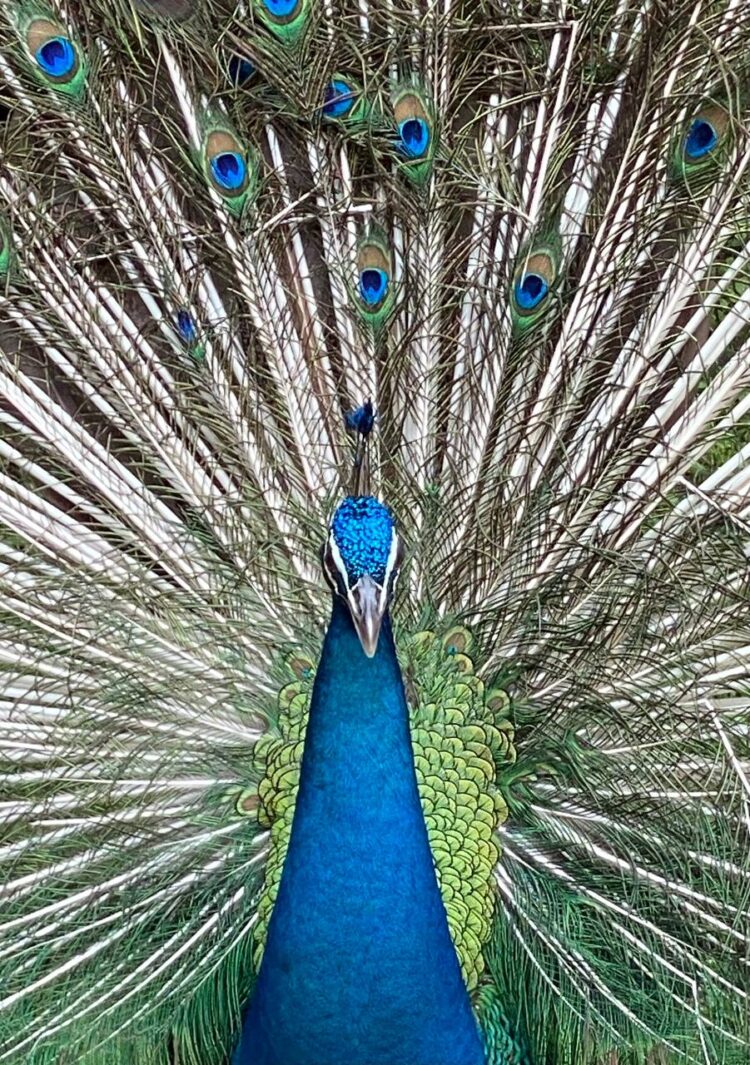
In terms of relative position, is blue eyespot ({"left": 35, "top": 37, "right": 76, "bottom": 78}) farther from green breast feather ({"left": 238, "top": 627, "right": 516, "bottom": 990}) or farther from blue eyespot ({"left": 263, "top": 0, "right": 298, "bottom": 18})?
green breast feather ({"left": 238, "top": 627, "right": 516, "bottom": 990})

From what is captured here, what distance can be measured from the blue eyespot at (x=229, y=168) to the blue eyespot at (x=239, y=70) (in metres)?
0.09

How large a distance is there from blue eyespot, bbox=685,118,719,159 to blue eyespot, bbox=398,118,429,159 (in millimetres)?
332

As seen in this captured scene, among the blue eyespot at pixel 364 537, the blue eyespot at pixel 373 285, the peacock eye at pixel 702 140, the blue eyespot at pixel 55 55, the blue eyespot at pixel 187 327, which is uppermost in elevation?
the blue eyespot at pixel 55 55

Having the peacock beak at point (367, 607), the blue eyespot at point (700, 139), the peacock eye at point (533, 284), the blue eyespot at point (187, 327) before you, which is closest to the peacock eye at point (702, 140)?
the blue eyespot at point (700, 139)

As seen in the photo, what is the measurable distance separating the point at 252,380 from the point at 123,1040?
901 millimetres

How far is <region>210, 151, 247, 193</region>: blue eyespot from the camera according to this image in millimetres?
1752

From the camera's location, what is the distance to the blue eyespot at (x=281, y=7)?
1671 millimetres

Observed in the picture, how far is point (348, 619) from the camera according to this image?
1362mm

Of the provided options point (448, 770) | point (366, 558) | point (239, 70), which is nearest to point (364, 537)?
point (366, 558)

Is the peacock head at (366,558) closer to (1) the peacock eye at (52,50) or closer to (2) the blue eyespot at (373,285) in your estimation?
(2) the blue eyespot at (373,285)

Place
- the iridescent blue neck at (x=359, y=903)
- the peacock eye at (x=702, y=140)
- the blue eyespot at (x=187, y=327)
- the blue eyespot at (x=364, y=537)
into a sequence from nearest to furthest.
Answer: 1. the blue eyespot at (x=364, y=537)
2. the iridescent blue neck at (x=359, y=903)
3. the peacock eye at (x=702, y=140)
4. the blue eyespot at (x=187, y=327)

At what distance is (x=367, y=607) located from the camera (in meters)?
1.27

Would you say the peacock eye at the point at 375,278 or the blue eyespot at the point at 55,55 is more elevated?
the blue eyespot at the point at 55,55

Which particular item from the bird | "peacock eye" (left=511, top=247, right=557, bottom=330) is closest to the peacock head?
the bird
